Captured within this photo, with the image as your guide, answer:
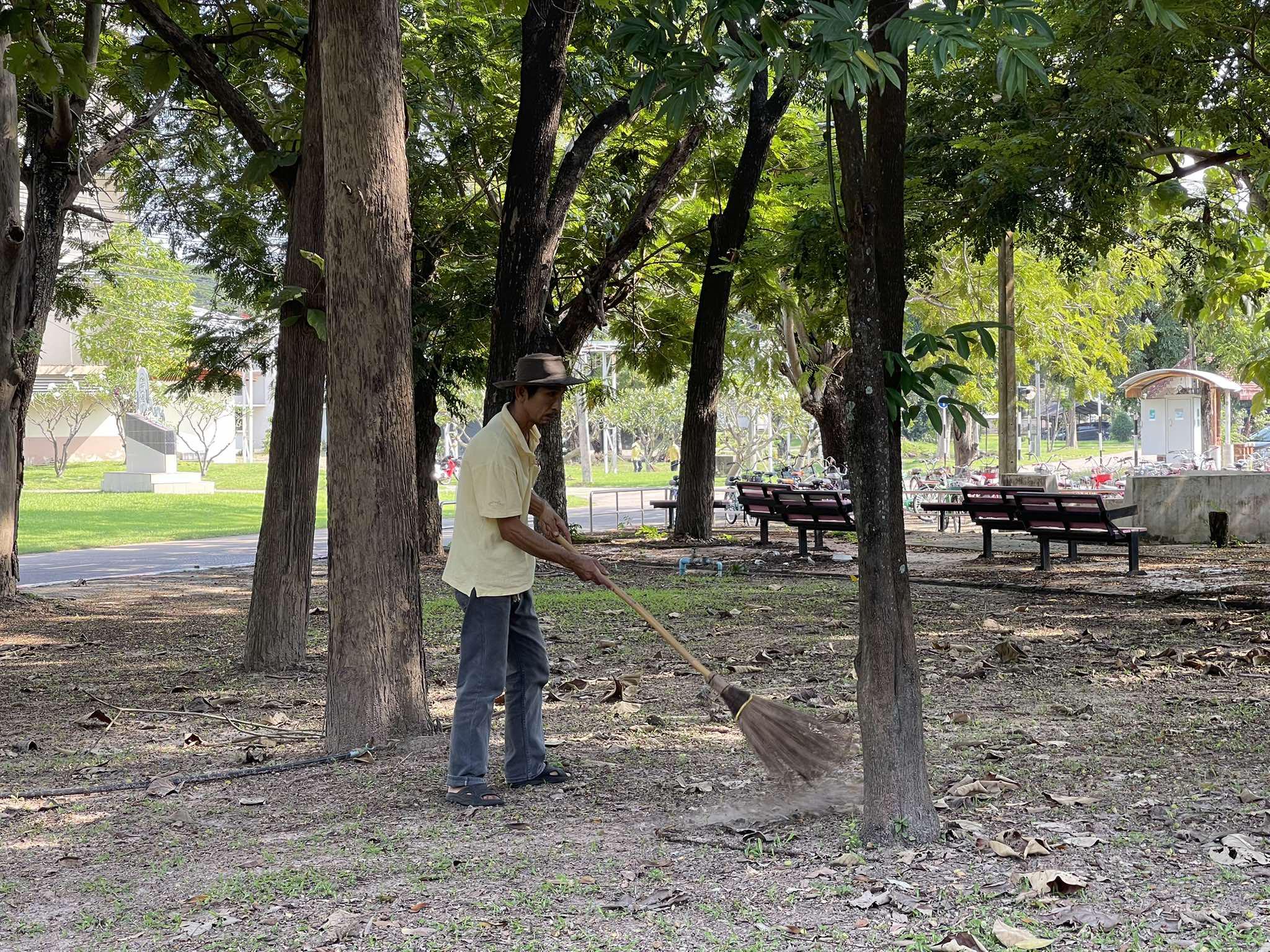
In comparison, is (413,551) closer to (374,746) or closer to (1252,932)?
(374,746)

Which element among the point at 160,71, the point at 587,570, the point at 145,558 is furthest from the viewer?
the point at 145,558

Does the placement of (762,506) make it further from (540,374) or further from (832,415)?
(540,374)

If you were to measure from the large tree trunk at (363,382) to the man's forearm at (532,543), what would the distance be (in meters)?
1.25

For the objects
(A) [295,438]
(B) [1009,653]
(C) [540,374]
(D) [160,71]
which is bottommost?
(B) [1009,653]

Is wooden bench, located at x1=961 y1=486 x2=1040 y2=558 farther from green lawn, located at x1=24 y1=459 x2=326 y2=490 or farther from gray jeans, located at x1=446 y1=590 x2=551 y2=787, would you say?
green lawn, located at x1=24 y1=459 x2=326 y2=490

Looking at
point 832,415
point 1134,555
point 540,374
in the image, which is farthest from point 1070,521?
point 832,415

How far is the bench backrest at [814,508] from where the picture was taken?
51.7 feet

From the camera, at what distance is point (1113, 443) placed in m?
90.0

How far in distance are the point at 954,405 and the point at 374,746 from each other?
3.40 metres

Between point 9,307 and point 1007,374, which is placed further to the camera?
point 1007,374

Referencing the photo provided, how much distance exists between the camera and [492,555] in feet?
17.4

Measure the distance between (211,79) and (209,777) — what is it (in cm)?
483

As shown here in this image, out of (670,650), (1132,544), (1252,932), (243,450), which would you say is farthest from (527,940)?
(243,450)

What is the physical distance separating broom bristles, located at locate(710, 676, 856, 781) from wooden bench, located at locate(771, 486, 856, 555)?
1027cm
